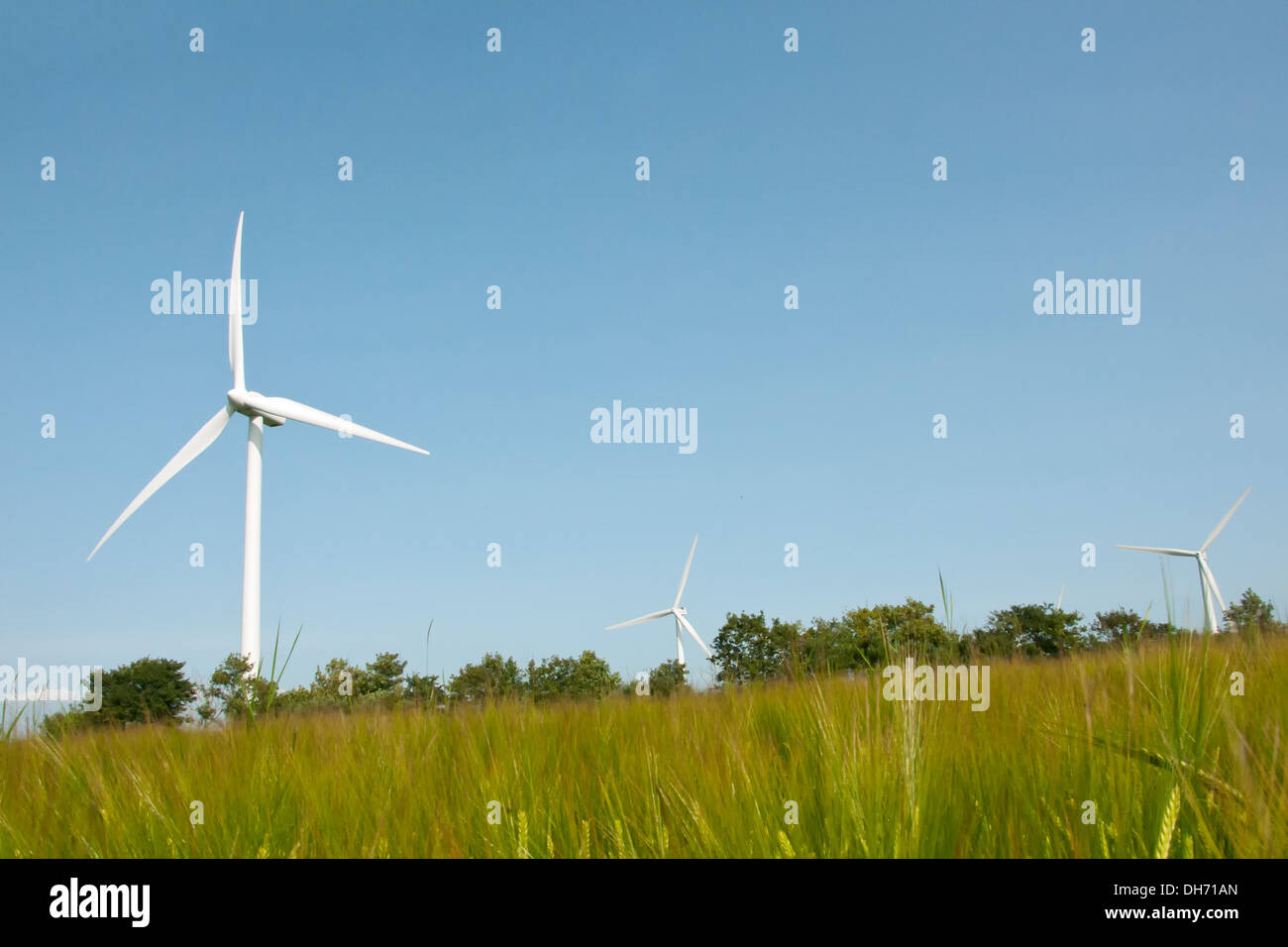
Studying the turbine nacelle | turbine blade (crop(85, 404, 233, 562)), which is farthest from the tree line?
the turbine nacelle

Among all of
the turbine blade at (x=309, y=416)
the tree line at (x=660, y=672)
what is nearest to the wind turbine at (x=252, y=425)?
the turbine blade at (x=309, y=416)

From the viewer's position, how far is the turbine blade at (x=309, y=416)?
28.8m

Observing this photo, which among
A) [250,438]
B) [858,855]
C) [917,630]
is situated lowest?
[858,855]

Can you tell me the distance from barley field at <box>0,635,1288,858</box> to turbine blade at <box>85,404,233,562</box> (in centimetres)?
2159

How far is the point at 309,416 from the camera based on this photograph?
95.3 ft

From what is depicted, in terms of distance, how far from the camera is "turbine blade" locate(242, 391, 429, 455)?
28812mm

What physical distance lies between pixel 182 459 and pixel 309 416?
17.6ft

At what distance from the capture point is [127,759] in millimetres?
4059

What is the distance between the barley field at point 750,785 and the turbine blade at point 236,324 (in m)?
27.1

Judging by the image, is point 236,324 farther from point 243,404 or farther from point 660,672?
point 660,672
